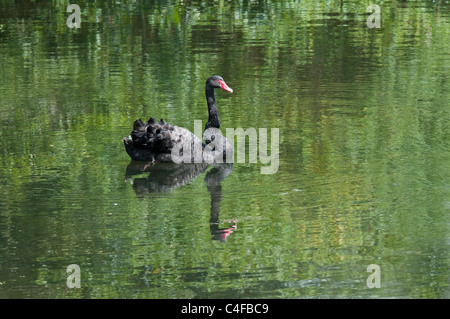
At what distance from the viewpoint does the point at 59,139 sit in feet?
35.9

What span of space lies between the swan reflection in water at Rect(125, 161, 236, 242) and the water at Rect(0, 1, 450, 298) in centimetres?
3

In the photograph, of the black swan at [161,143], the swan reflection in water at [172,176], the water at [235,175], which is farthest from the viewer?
the black swan at [161,143]

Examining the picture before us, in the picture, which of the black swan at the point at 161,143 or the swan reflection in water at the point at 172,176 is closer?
the swan reflection in water at the point at 172,176

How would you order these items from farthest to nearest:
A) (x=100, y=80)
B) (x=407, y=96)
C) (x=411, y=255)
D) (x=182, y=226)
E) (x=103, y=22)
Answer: (x=103, y=22)
(x=100, y=80)
(x=407, y=96)
(x=182, y=226)
(x=411, y=255)

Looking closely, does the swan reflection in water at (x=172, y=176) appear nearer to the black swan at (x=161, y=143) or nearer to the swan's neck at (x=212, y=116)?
the black swan at (x=161, y=143)

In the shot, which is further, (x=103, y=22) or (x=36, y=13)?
(x=36, y=13)

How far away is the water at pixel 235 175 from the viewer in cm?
659

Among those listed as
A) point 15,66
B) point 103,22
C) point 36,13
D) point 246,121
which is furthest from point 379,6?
point 246,121

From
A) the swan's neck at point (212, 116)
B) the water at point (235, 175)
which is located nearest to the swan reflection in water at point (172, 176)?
the water at point (235, 175)

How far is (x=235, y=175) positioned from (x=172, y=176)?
2.35 feet

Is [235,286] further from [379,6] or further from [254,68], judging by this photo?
[379,6]

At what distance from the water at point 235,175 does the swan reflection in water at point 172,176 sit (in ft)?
0.11

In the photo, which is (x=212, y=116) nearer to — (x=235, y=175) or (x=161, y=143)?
(x=161, y=143)

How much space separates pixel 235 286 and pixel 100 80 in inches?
358
